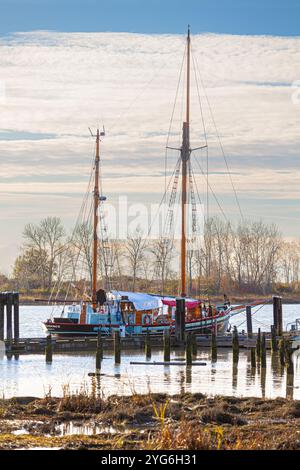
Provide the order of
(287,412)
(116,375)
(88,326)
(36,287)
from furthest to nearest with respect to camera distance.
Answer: (36,287) < (88,326) < (116,375) < (287,412)

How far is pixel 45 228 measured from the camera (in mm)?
135375

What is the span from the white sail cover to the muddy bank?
32.2 meters

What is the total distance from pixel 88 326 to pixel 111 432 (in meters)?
38.8

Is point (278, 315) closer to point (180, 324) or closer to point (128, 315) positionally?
point (180, 324)

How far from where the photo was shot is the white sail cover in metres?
60.6

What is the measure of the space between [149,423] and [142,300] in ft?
125

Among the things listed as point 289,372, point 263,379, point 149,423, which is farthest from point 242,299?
point 149,423

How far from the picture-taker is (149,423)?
23031 mm

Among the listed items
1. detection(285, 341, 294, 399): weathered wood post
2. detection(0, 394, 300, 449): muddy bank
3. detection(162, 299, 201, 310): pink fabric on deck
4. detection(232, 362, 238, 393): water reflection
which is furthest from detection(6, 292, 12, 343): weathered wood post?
detection(0, 394, 300, 449): muddy bank

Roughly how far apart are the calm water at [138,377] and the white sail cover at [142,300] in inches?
333

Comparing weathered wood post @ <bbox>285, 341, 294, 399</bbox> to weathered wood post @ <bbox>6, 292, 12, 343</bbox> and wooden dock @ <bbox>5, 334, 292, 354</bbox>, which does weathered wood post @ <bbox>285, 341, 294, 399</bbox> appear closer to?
wooden dock @ <bbox>5, 334, 292, 354</bbox>
